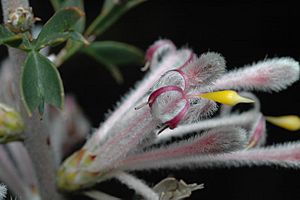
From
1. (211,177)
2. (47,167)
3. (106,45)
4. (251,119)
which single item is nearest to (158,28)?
(211,177)

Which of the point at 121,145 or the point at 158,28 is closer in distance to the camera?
the point at 121,145

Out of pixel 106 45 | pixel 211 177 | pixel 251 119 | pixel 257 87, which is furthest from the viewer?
pixel 211 177

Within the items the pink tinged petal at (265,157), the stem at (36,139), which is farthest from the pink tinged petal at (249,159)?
the stem at (36,139)

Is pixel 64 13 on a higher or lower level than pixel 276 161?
higher

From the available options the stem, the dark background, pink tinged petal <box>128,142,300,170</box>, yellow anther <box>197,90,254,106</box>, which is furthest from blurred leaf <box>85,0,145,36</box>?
the dark background

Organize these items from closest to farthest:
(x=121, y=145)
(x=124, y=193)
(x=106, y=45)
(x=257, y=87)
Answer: (x=121, y=145) → (x=257, y=87) → (x=106, y=45) → (x=124, y=193)

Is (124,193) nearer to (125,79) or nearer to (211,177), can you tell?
(211,177)
